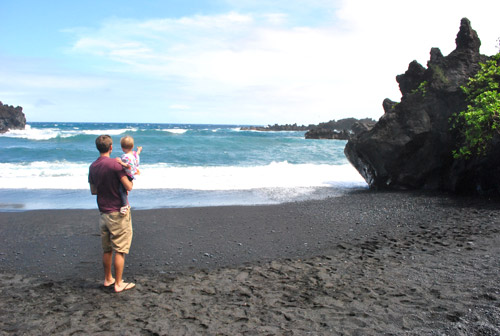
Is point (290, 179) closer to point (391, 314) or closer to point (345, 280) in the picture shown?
point (345, 280)

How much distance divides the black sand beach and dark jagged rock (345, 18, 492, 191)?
2467 millimetres

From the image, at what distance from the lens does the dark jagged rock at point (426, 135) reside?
33.8 feet

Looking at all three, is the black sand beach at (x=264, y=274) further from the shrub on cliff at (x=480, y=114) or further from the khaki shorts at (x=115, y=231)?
the shrub on cliff at (x=480, y=114)

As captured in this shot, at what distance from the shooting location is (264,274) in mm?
4746

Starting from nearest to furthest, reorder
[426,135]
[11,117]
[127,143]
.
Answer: [127,143] → [426,135] → [11,117]

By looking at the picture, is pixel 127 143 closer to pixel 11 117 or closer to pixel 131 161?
pixel 131 161

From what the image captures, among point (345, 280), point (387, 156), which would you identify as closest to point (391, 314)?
point (345, 280)

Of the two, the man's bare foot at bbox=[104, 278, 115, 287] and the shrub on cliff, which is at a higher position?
the shrub on cliff

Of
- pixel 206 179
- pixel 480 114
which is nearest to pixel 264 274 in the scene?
pixel 480 114

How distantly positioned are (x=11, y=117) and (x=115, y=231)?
235 ft

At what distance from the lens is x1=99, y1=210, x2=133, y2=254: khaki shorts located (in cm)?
424

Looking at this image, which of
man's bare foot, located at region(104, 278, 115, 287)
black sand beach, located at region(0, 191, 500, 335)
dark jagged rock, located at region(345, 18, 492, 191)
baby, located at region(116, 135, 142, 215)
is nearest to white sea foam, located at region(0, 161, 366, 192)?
dark jagged rock, located at region(345, 18, 492, 191)

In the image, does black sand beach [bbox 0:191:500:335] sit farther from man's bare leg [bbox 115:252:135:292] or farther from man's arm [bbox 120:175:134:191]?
man's arm [bbox 120:175:134:191]

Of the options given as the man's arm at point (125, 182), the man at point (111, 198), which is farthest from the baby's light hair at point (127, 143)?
the man's arm at point (125, 182)
